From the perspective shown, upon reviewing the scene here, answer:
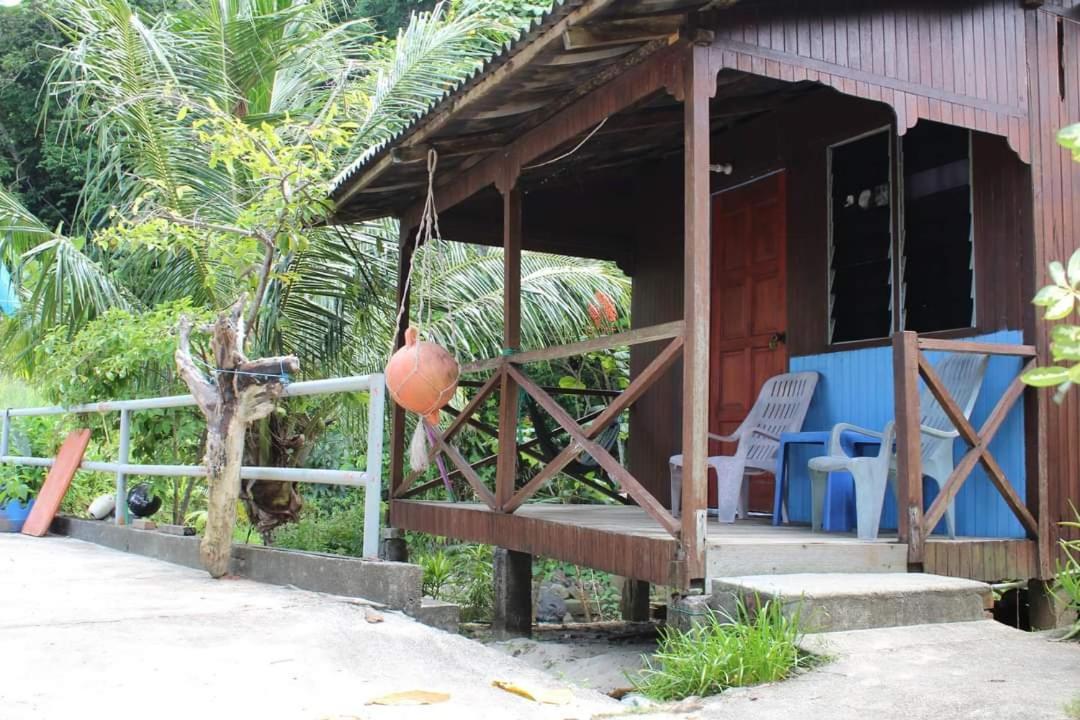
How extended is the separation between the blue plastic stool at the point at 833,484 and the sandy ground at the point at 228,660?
273 centimetres

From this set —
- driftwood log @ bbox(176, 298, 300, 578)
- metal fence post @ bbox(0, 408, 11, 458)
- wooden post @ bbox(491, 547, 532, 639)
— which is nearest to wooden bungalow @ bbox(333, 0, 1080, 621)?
wooden post @ bbox(491, 547, 532, 639)

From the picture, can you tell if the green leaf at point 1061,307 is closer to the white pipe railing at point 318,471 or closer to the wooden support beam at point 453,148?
the white pipe railing at point 318,471

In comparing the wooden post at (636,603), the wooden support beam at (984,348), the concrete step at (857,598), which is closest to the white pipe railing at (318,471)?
the concrete step at (857,598)

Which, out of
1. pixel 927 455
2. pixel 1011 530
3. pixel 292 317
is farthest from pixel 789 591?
pixel 292 317

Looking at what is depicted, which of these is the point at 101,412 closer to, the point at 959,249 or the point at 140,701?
the point at 140,701

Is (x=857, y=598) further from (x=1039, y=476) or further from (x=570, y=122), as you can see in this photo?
(x=570, y=122)

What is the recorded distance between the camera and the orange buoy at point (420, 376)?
6.52 meters

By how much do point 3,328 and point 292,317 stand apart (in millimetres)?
3623

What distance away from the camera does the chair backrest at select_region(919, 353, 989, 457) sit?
224 inches

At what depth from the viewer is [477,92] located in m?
5.85

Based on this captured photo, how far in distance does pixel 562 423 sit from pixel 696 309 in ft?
4.38

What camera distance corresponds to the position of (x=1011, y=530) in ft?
18.9

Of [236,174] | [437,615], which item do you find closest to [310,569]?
[437,615]

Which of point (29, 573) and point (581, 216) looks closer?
point (29, 573)
